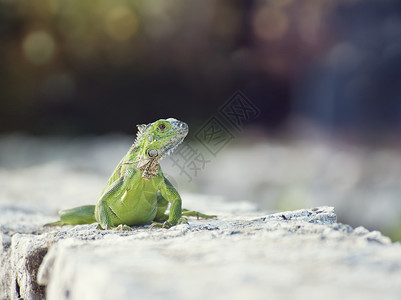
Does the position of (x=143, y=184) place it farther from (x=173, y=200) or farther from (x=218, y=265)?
(x=218, y=265)

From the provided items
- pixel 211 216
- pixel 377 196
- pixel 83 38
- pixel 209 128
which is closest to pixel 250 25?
pixel 83 38

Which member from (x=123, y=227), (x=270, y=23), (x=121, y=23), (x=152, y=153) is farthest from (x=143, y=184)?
(x=121, y=23)

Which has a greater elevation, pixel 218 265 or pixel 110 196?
pixel 110 196

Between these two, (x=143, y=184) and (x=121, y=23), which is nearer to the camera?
(x=143, y=184)

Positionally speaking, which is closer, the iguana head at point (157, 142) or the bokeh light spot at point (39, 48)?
the iguana head at point (157, 142)

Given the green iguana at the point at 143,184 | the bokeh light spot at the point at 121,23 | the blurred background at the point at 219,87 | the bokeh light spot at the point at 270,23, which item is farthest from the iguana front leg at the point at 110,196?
the bokeh light spot at the point at 121,23

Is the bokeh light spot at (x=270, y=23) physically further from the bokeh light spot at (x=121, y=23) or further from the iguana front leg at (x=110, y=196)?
the iguana front leg at (x=110, y=196)

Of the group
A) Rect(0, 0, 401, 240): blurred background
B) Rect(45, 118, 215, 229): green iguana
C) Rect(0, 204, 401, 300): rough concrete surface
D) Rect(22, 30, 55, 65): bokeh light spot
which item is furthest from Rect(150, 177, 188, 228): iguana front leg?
Rect(22, 30, 55, 65): bokeh light spot
